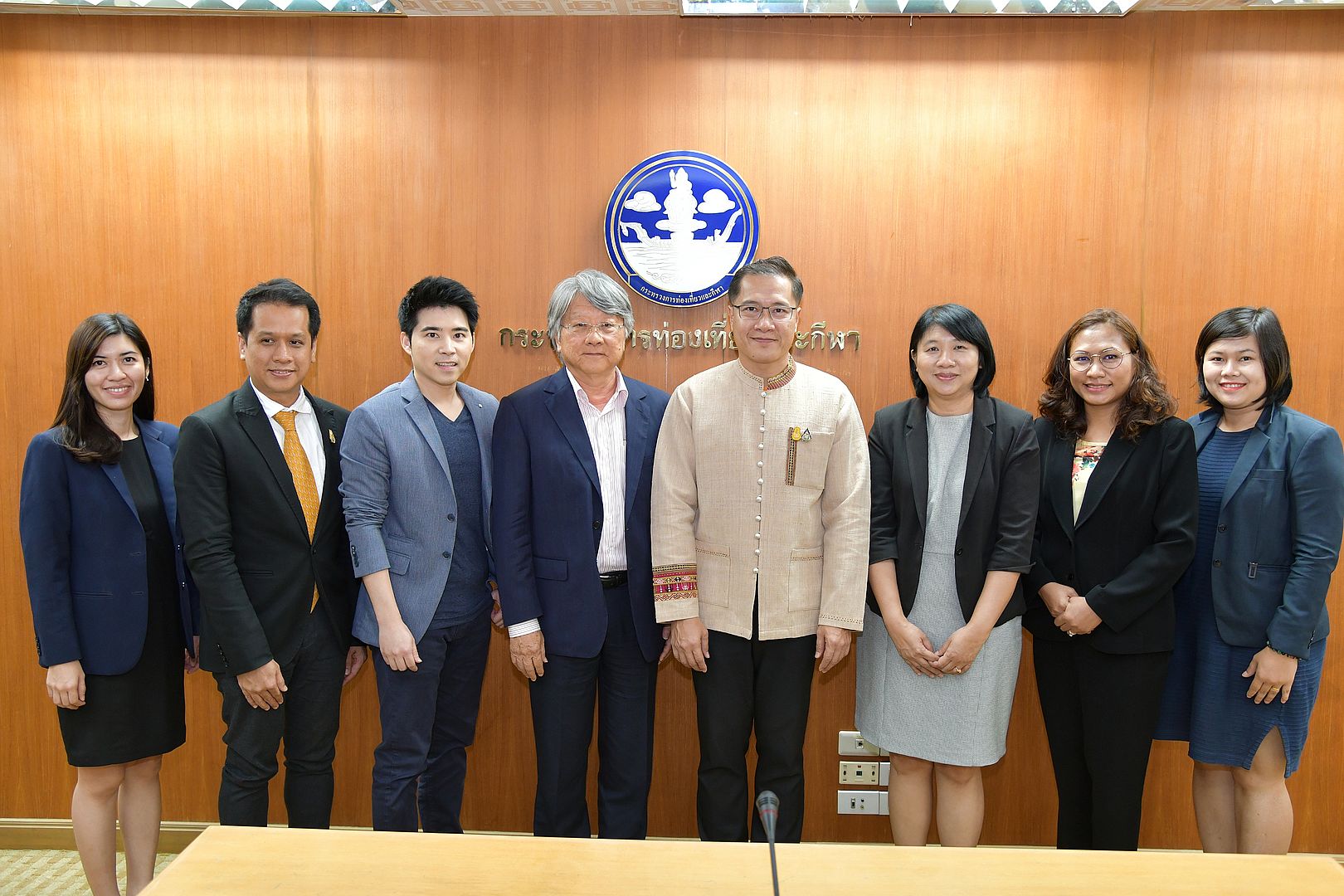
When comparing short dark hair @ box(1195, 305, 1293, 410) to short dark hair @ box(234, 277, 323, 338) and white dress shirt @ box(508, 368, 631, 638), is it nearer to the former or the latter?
white dress shirt @ box(508, 368, 631, 638)

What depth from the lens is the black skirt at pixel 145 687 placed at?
255 centimetres

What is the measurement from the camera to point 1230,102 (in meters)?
3.11

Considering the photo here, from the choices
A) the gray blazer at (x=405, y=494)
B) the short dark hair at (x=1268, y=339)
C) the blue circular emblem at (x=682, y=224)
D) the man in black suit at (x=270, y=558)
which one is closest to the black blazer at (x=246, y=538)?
the man in black suit at (x=270, y=558)

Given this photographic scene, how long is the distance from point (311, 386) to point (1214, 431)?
323cm

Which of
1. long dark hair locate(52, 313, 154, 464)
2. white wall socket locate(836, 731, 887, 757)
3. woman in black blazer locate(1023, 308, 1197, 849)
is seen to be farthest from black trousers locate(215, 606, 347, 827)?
woman in black blazer locate(1023, 308, 1197, 849)

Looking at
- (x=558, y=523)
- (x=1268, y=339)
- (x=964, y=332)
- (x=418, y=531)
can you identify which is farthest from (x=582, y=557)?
(x=1268, y=339)

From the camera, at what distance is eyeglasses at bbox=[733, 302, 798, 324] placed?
8.26 feet

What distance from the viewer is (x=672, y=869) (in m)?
1.51

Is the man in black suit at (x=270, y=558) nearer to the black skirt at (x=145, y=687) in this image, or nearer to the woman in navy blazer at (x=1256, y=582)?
the black skirt at (x=145, y=687)

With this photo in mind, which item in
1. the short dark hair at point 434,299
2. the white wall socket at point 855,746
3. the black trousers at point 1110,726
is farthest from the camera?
the white wall socket at point 855,746

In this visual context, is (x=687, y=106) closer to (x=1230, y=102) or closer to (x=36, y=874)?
(x=1230, y=102)

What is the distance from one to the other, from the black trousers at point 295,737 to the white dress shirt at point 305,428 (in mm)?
457

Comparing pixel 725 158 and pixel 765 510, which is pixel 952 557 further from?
pixel 725 158

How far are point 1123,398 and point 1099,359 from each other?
149 millimetres
